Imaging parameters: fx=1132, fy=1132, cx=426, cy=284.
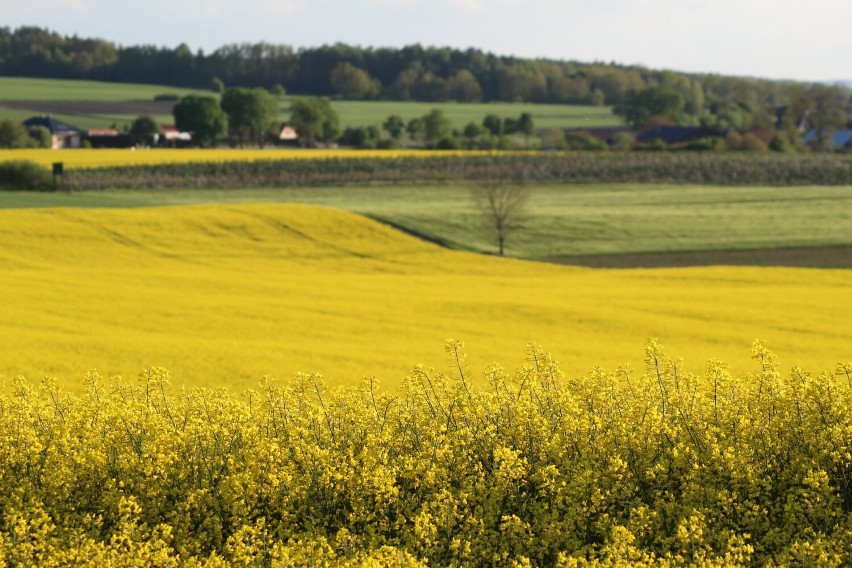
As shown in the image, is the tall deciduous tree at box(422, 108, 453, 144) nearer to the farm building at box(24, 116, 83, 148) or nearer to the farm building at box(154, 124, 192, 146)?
the farm building at box(154, 124, 192, 146)

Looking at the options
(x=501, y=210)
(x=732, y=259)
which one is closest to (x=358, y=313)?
(x=732, y=259)

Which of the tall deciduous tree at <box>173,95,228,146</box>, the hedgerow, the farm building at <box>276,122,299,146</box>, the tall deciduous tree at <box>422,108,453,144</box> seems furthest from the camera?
the farm building at <box>276,122,299,146</box>

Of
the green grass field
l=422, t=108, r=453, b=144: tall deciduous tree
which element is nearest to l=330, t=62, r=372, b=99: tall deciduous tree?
the green grass field

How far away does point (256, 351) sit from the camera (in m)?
23.0

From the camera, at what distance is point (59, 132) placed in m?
110

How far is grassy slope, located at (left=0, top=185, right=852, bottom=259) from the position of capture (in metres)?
52.8

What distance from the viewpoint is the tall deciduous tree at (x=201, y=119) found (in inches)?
4437

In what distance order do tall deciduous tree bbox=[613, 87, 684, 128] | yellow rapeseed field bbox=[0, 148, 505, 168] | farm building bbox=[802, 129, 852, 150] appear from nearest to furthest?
yellow rapeseed field bbox=[0, 148, 505, 168]
farm building bbox=[802, 129, 852, 150]
tall deciduous tree bbox=[613, 87, 684, 128]

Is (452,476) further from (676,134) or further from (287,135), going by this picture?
(676,134)

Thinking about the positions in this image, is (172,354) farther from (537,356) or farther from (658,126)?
(658,126)

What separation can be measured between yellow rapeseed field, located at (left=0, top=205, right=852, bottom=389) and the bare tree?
5.65 meters

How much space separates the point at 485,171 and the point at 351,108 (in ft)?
250

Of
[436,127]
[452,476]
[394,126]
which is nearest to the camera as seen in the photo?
[452,476]

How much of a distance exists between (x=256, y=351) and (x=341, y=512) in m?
12.5
